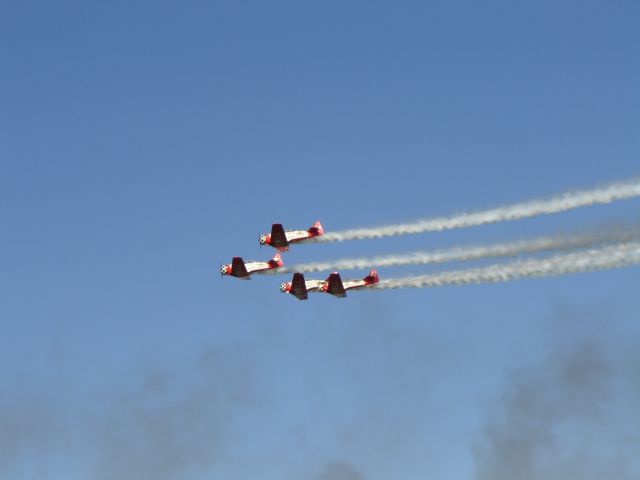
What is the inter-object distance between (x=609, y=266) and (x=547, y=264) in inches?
207

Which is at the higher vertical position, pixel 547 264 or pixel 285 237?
pixel 285 237

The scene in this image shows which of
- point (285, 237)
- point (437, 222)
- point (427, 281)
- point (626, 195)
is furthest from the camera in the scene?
point (285, 237)

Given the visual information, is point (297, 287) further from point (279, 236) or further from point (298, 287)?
point (279, 236)

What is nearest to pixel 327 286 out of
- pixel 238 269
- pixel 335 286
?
pixel 335 286

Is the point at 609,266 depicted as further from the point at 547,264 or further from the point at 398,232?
the point at 398,232

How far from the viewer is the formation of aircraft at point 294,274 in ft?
269

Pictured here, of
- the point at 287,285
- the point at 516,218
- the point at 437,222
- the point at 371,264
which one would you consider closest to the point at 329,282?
the point at 287,285

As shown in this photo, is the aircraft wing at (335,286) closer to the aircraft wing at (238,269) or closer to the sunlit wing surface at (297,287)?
the sunlit wing surface at (297,287)

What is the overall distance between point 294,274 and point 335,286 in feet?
9.67

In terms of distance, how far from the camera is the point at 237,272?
8594 cm

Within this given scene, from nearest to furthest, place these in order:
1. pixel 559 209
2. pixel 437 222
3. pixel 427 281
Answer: pixel 559 209, pixel 437 222, pixel 427 281

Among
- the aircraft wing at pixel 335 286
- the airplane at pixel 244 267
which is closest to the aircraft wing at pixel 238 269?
the airplane at pixel 244 267

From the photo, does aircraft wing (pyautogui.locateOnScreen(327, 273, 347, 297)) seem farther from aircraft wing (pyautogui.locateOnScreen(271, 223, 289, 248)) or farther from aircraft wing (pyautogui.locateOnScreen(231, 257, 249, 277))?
aircraft wing (pyautogui.locateOnScreen(231, 257, 249, 277))

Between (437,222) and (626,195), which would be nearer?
(626,195)
